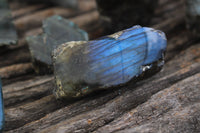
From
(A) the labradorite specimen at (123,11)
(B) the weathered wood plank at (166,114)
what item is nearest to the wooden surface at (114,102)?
(B) the weathered wood plank at (166,114)

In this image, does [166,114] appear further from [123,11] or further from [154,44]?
[123,11]

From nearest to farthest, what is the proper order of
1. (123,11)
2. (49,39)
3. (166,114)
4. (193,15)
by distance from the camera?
(166,114), (49,39), (193,15), (123,11)

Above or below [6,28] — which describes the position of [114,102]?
below

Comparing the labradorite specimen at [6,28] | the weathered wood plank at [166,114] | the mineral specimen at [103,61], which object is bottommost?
the weathered wood plank at [166,114]

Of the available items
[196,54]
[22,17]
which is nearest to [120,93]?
[196,54]

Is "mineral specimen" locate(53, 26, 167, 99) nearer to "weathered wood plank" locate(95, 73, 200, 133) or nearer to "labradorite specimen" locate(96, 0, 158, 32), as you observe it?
"weathered wood plank" locate(95, 73, 200, 133)

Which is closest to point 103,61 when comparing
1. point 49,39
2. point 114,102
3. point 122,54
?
point 122,54

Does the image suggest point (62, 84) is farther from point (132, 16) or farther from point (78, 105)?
point (132, 16)

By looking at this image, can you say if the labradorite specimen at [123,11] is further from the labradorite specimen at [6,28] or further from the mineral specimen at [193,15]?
the labradorite specimen at [6,28]
